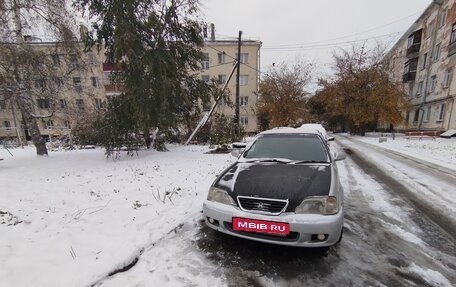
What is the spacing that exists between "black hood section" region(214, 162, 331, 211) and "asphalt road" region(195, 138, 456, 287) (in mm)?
724

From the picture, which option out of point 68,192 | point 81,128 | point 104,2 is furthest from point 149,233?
point 81,128

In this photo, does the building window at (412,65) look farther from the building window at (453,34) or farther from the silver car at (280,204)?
the silver car at (280,204)

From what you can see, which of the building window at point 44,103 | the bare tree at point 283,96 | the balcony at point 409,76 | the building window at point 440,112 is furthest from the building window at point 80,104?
the balcony at point 409,76

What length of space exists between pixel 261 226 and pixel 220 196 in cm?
70

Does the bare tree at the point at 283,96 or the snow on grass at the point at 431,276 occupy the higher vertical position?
the bare tree at the point at 283,96

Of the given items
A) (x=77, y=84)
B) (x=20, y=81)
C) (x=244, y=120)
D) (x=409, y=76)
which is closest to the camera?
(x=20, y=81)

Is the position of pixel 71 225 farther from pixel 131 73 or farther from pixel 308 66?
pixel 308 66

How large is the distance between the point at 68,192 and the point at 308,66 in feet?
96.9

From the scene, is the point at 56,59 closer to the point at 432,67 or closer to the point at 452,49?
the point at 452,49

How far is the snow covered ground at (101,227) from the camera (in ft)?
8.80

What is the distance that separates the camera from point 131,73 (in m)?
9.61

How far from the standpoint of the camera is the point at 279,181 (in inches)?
125

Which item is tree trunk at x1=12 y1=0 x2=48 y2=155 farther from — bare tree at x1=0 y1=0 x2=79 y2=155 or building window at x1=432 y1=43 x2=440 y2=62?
building window at x1=432 y1=43 x2=440 y2=62

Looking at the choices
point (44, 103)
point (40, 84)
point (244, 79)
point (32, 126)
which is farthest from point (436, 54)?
point (32, 126)
